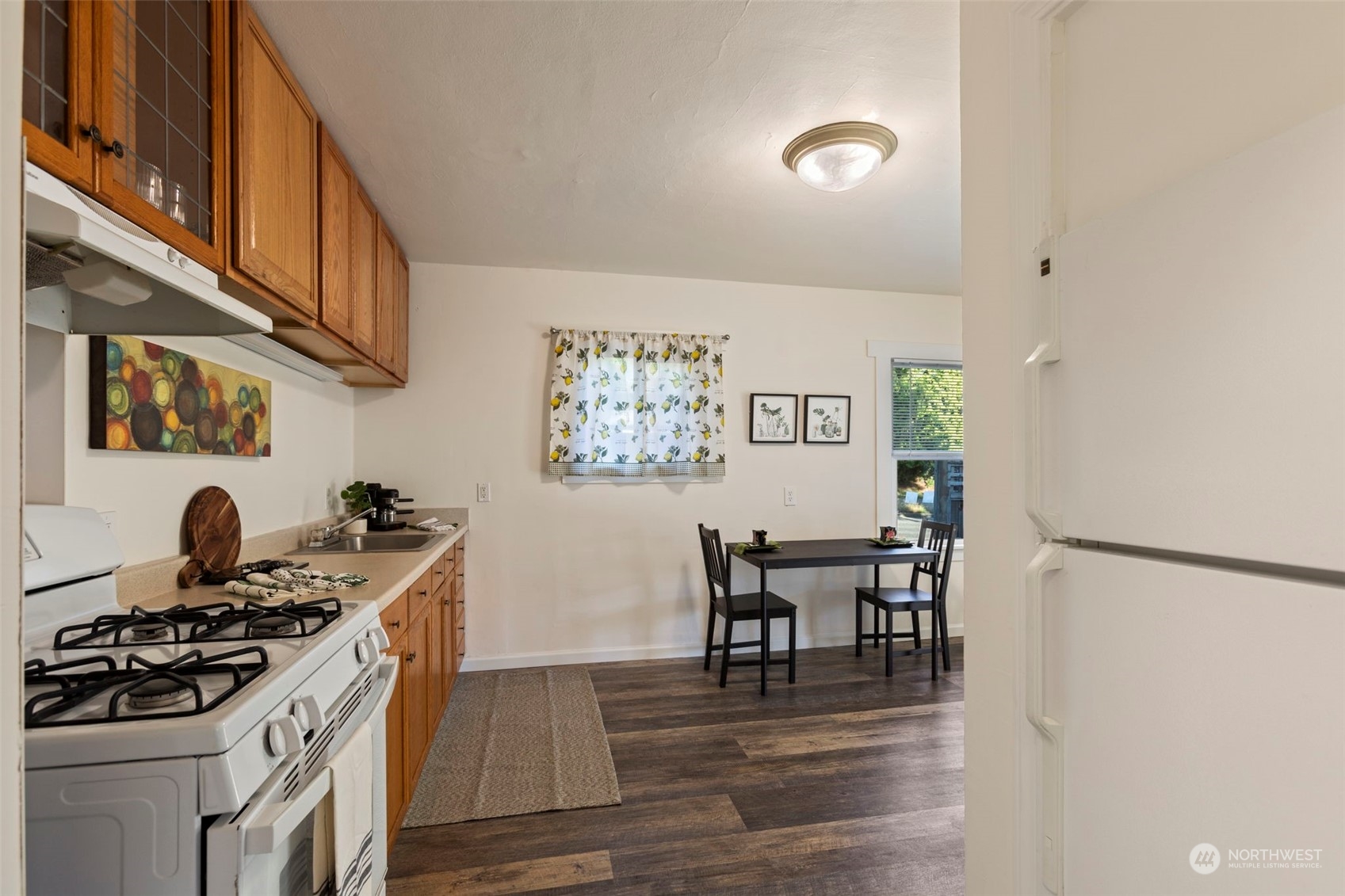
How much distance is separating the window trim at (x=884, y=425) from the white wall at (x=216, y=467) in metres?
3.48

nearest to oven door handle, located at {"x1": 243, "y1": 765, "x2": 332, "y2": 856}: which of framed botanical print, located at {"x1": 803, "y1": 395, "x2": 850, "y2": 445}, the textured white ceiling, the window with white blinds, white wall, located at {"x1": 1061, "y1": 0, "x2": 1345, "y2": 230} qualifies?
white wall, located at {"x1": 1061, "y1": 0, "x2": 1345, "y2": 230}

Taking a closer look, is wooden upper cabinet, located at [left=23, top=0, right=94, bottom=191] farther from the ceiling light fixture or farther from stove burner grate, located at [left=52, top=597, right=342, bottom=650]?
the ceiling light fixture

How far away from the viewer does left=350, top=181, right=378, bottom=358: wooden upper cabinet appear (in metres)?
2.69

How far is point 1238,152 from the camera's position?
2.77ft

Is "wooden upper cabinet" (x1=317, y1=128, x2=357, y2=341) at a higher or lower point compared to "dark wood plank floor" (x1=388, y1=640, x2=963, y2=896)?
higher

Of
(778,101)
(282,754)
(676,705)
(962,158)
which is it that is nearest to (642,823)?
(676,705)

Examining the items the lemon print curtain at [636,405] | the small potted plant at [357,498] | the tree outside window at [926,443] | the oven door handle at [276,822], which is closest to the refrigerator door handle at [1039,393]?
the oven door handle at [276,822]

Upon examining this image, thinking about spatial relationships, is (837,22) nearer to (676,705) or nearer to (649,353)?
(649,353)

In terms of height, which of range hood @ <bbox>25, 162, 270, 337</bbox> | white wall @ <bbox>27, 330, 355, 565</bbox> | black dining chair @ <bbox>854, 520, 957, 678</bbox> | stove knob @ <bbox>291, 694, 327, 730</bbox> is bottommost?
black dining chair @ <bbox>854, 520, 957, 678</bbox>

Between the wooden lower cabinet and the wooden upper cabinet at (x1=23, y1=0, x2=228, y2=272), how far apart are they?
1.17m

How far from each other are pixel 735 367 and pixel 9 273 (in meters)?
4.00

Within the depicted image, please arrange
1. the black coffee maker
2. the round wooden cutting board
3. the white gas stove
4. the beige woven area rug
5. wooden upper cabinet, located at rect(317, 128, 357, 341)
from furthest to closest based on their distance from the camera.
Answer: the black coffee maker → the beige woven area rug → wooden upper cabinet, located at rect(317, 128, 357, 341) → the round wooden cutting board → the white gas stove

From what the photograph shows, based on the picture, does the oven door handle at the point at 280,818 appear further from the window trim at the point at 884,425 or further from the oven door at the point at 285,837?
the window trim at the point at 884,425

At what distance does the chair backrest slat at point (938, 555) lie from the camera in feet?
12.8
